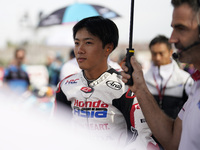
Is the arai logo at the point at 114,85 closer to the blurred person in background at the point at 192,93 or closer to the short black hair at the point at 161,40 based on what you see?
the blurred person in background at the point at 192,93

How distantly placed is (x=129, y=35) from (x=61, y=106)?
2.98 ft

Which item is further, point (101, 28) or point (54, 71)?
point (54, 71)

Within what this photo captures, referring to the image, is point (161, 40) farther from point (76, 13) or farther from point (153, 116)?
point (153, 116)

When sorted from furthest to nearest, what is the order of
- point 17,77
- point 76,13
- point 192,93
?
point 17,77 < point 76,13 < point 192,93

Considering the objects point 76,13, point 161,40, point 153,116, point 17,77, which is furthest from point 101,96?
point 17,77

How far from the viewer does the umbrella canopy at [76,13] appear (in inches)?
144

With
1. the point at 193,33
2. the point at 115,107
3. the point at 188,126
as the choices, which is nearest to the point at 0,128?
the point at 115,107

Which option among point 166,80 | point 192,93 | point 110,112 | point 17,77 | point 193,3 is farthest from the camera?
point 17,77

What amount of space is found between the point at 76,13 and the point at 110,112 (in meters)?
2.28

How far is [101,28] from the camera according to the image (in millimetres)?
1964

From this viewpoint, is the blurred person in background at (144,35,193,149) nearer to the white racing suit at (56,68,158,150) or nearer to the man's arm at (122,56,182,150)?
the white racing suit at (56,68,158,150)

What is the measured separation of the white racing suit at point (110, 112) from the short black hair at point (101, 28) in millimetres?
303

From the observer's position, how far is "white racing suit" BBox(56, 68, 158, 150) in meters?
1.76

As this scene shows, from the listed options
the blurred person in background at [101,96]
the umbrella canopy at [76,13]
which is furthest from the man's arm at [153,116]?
the umbrella canopy at [76,13]
